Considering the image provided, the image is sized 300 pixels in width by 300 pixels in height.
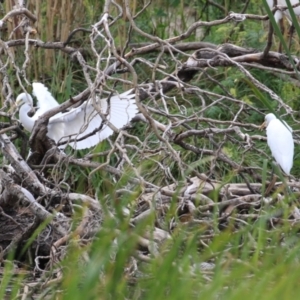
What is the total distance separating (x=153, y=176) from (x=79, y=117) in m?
0.43

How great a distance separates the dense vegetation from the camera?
6.55 ft

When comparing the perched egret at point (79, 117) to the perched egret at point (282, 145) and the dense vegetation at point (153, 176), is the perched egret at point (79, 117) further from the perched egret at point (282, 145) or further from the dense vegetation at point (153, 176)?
the perched egret at point (282, 145)

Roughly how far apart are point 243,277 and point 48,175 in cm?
205

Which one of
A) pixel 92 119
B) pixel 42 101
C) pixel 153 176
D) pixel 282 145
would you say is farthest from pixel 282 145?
pixel 42 101

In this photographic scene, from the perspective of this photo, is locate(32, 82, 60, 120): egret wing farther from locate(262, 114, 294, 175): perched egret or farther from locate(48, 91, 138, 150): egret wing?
locate(262, 114, 294, 175): perched egret

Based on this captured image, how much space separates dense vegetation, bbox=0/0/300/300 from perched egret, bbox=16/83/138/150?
89 millimetres

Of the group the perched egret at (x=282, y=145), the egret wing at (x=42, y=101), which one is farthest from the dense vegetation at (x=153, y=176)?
the egret wing at (x=42, y=101)

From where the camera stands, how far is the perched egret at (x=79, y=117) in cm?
386

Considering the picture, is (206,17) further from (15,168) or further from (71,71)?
(15,168)

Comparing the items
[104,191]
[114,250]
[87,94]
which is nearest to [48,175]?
[104,191]

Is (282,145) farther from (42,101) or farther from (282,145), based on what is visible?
(42,101)

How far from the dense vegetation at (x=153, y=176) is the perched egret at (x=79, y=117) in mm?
89

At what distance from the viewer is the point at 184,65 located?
12.9ft

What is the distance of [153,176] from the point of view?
155 inches
